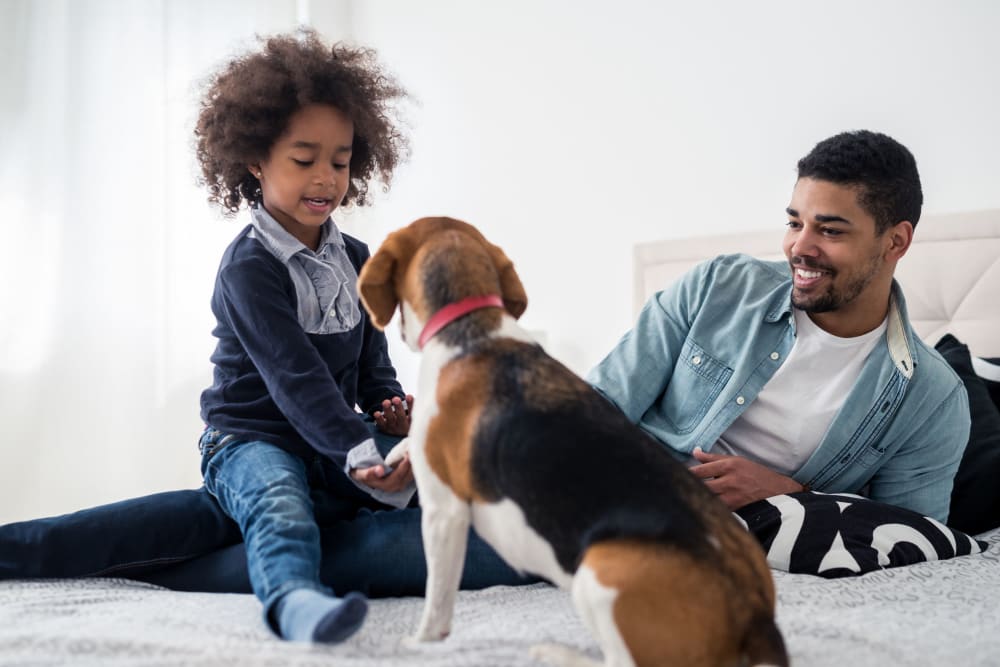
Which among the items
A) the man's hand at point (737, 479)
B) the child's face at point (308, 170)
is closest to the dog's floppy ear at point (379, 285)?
the child's face at point (308, 170)

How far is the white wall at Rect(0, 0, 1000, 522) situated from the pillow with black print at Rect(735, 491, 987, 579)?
1.51 m

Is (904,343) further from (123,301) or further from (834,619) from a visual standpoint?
(123,301)

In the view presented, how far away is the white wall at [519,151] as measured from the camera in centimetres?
314

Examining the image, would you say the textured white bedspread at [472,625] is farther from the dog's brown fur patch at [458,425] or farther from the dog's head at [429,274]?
the dog's head at [429,274]

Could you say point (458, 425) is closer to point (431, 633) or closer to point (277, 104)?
point (431, 633)

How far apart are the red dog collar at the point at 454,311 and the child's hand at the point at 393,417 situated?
0.84 meters

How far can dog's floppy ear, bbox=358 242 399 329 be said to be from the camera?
51.7 inches

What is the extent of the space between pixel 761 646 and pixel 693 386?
1.25m

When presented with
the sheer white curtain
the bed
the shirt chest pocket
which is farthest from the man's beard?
the sheer white curtain

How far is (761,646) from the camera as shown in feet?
3.30

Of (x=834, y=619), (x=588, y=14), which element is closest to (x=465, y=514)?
(x=834, y=619)

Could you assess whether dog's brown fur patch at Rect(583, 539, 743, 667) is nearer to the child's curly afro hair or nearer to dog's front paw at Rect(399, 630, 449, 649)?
dog's front paw at Rect(399, 630, 449, 649)

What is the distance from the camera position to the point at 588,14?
3.96 meters

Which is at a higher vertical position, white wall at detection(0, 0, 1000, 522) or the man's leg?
white wall at detection(0, 0, 1000, 522)
